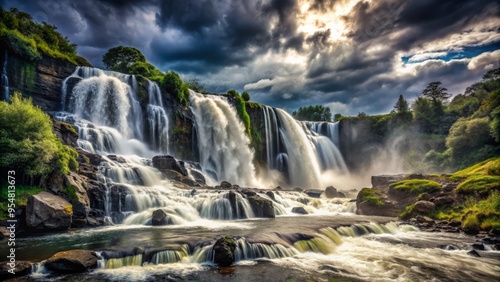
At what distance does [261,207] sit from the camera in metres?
21.7

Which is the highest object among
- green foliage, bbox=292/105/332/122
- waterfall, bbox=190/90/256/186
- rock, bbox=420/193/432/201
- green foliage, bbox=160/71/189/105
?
green foliage, bbox=292/105/332/122

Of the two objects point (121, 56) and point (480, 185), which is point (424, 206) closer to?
point (480, 185)

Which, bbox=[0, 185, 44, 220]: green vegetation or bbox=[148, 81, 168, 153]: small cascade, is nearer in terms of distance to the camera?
bbox=[0, 185, 44, 220]: green vegetation

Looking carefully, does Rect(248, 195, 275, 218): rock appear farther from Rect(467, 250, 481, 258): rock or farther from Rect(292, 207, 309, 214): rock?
Rect(467, 250, 481, 258): rock

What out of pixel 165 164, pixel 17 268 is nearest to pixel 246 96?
pixel 165 164

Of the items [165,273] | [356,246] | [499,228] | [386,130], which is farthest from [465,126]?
[165,273]

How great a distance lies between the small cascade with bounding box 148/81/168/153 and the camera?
122 ft

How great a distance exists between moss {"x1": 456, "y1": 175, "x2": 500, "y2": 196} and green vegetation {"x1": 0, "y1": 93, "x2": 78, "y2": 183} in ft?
95.0

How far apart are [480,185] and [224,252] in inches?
808

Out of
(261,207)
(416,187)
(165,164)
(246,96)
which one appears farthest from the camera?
(246,96)

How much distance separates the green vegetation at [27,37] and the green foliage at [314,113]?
3734 inches

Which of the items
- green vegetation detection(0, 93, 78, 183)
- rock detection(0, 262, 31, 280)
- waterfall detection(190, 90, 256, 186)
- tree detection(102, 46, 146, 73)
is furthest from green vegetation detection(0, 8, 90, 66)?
rock detection(0, 262, 31, 280)

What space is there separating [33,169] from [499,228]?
27.3 meters

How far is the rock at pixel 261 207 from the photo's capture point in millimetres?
21375
